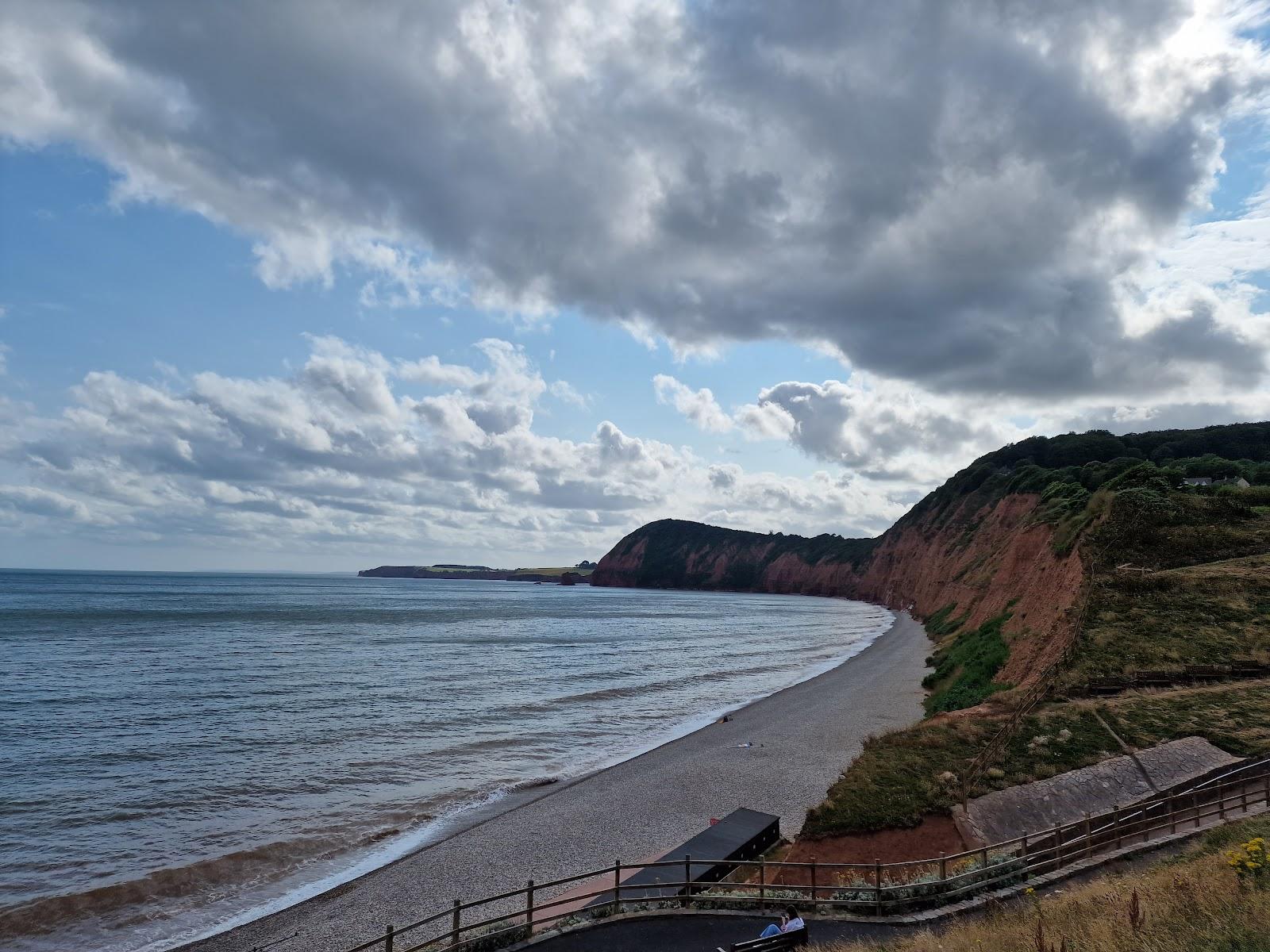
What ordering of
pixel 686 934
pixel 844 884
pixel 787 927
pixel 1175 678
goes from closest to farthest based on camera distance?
pixel 787 927
pixel 686 934
pixel 844 884
pixel 1175 678

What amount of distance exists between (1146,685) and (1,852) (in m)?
40.1

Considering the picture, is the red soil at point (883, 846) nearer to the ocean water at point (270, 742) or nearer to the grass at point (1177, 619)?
the ocean water at point (270, 742)

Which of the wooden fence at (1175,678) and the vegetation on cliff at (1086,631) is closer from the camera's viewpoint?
the vegetation on cliff at (1086,631)

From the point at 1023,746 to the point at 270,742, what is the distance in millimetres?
32558

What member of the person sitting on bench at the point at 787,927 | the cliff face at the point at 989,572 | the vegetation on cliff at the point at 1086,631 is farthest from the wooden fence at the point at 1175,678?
the person sitting on bench at the point at 787,927

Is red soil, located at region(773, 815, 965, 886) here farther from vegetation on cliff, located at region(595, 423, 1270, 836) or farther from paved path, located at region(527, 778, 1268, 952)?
paved path, located at region(527, 778, 1268, 952)

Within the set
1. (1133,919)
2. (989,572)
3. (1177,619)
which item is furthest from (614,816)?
(989,572)

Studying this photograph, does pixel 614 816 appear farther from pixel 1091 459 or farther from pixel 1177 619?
pixel 1091 459

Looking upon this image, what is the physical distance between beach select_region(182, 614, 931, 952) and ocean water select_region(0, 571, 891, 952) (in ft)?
4.11

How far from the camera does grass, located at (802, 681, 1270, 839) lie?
20875 millimetres

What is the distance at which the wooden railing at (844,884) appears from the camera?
46.9 ft

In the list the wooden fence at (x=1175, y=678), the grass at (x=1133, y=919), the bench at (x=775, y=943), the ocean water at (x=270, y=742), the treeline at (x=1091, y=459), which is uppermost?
the treeline at (x=1091, y=459)

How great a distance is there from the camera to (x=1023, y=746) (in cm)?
2323

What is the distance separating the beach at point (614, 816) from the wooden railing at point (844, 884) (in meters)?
1.58
